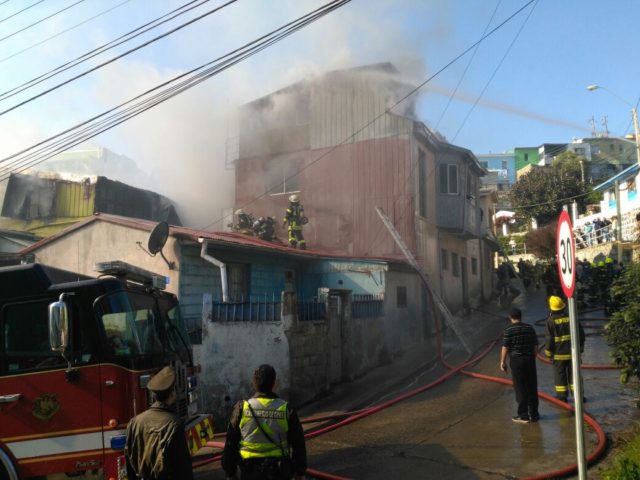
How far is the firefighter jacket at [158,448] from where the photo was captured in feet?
10.9

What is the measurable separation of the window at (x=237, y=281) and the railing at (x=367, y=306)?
2823 millimetres

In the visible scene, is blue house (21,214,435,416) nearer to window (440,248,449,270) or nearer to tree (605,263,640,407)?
window (440,248,449,270)

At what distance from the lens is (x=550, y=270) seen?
2266cm

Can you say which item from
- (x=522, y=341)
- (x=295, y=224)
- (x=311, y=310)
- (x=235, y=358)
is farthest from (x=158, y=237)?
(x=522, y=341)

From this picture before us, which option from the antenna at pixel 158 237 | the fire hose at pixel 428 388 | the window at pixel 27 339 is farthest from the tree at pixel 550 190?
the window at pixel 27 339

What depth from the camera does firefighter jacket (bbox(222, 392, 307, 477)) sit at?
3.59m

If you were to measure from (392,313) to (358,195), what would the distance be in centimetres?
521

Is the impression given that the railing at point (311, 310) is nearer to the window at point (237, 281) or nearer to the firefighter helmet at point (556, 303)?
the window at point (237, 281)

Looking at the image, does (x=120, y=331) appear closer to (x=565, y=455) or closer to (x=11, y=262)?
(x=565, y=455)

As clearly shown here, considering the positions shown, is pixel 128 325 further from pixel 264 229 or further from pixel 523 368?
pixel 264 229

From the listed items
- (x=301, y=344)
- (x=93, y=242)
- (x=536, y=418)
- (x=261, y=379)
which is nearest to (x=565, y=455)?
(x=536, y=418)

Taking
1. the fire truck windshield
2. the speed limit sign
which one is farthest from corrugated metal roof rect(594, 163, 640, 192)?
the fire truck windshield

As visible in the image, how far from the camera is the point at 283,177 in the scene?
19.9m

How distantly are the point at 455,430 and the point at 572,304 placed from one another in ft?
13.0
